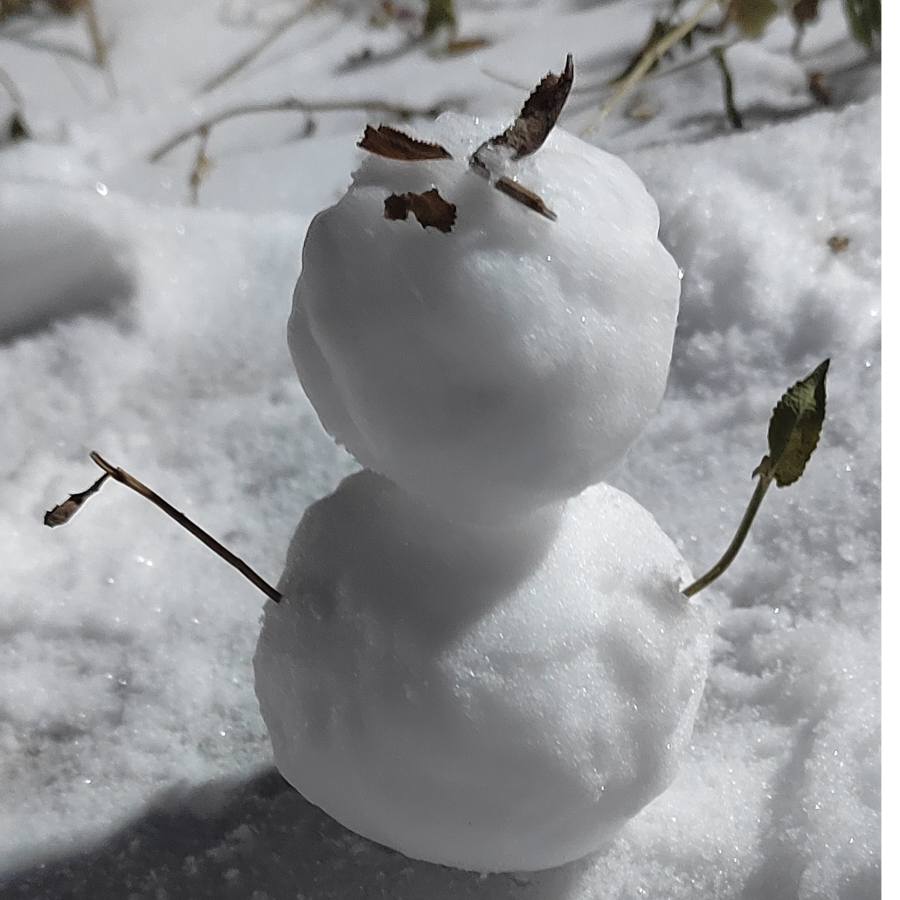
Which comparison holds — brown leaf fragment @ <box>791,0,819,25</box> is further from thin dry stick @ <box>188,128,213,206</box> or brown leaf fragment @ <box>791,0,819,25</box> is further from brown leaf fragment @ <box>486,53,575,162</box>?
brown leaf fragment @ <box>486,53,575,162</box>

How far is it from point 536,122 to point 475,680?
0.64 feet

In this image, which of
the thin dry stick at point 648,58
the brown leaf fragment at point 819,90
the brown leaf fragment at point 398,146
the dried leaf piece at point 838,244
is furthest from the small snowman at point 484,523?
the brown leaf fragment at point 819,90

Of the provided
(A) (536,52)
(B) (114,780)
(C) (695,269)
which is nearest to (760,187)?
(C) (695,269)

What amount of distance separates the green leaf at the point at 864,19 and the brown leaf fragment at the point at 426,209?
2.12 feet

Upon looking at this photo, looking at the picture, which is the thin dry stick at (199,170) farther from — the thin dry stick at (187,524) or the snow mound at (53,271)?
the thin dry stick at (187,524)

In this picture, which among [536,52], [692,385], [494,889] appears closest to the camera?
[494,889]

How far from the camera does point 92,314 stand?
70 centimetres

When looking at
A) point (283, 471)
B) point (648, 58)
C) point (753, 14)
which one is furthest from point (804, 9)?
point (283, 471)

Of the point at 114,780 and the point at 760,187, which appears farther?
the point at 760,187

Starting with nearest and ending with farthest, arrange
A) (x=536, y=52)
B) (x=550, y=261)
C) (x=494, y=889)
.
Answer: (x=550, y=261) → (x=494, y=889) → (x=536, y=52)

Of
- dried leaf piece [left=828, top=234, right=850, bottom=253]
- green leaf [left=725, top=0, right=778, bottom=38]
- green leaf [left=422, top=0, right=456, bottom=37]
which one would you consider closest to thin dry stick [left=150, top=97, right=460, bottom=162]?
green leaf [left=422, top=0, right=456, bottom=37]

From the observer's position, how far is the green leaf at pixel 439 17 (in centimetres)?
99
